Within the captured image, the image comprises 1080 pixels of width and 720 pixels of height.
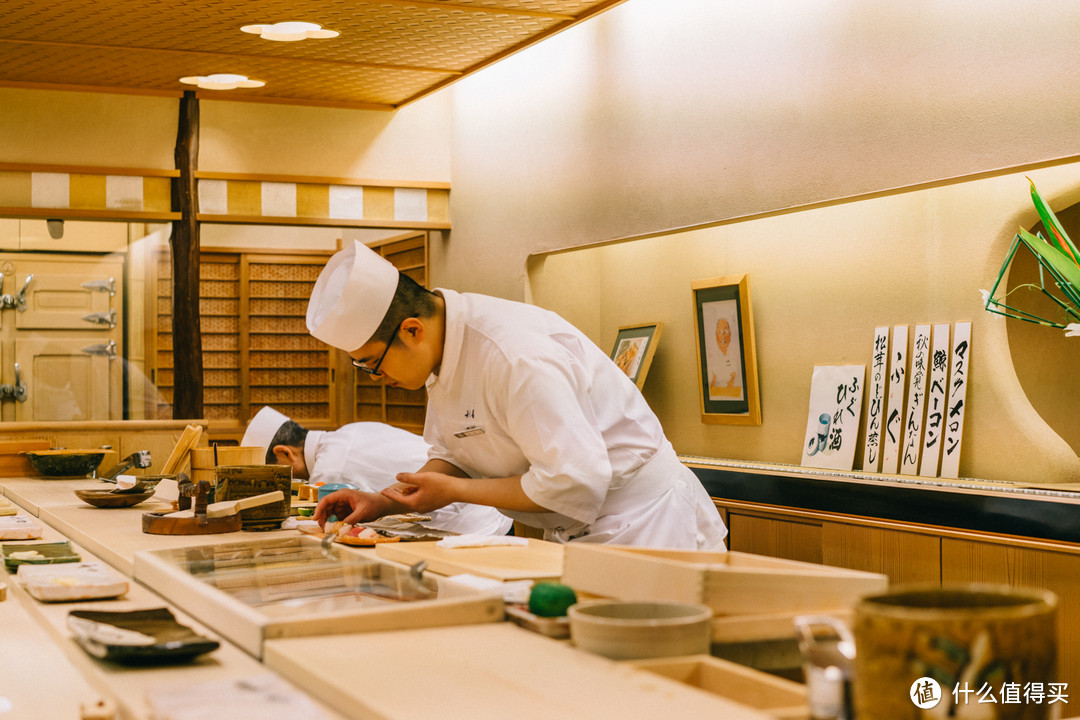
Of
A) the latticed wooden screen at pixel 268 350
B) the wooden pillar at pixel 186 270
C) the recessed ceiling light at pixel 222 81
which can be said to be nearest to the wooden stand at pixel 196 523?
the recessed ceiling light at pixel 222 81

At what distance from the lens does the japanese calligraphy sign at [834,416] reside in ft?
12.1

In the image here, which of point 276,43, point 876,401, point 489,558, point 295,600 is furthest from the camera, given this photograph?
point 276,43

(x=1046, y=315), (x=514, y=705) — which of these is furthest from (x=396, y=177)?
(x=514, y=705)

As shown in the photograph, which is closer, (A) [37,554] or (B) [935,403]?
(A) [37,554]

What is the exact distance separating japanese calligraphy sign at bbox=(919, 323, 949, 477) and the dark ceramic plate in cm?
264

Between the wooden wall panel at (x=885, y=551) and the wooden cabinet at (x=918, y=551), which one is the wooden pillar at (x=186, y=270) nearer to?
the wooden cabinet at (x=918, y=551)

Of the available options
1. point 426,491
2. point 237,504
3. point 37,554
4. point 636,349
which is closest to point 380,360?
point 426,491

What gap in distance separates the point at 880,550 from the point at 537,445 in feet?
4.84

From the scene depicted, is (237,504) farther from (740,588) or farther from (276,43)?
(276,43)

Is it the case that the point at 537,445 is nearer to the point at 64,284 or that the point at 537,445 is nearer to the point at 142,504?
the point at 142,504

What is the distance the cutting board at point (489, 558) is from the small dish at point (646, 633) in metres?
0.42

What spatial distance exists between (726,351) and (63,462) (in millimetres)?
2672

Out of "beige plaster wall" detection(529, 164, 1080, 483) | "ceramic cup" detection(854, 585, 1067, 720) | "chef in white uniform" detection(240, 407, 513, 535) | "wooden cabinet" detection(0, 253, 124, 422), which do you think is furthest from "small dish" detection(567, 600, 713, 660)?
"wooden cabinet" detection(0, 253, 124, 422)

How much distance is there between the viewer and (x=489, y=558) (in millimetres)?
1752
